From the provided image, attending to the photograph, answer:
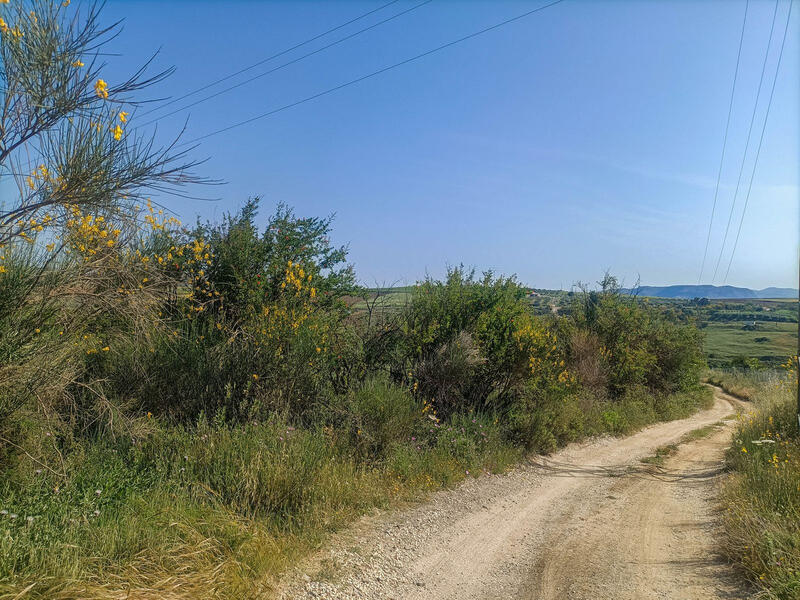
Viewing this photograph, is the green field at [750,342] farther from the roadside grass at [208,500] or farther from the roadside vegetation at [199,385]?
the roadside grass at [208,500]

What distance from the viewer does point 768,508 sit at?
5.89 metres

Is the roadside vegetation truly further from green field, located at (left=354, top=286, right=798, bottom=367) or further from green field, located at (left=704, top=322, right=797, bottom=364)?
green field, located at (left=704, top=322, right=797, bottom=364)

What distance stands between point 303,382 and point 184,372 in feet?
6.07

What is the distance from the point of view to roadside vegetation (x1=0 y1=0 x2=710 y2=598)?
14.0 ft

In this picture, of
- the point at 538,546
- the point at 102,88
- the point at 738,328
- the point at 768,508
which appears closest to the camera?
the point at 102,88

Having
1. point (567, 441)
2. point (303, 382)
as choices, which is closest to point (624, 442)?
point (567, 441)

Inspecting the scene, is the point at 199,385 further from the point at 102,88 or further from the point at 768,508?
the point at 768,508

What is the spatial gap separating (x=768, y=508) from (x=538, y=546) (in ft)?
8.66

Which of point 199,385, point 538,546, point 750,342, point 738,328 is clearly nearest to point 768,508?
point 538,546

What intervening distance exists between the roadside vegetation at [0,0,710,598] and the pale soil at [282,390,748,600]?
47cm

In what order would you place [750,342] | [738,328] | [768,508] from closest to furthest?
[768,508]
[750,342]
[738,328]

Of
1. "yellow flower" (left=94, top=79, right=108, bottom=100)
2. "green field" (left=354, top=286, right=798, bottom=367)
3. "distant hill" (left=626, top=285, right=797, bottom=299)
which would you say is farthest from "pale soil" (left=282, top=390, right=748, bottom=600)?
"distant hill" (left=626, top=285, right=797, bottom=299)

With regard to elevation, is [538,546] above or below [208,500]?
below

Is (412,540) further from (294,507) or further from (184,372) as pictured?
(184,372)
